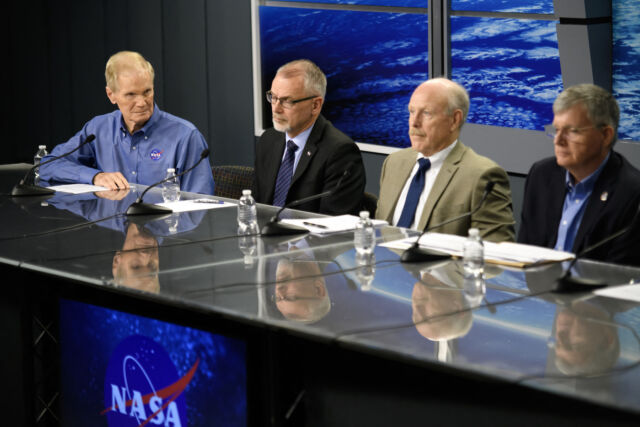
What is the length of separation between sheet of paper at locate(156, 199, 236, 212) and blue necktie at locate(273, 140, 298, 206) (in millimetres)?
317

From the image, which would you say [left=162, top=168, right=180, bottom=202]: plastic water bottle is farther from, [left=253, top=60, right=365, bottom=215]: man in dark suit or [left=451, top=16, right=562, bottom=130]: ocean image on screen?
[left=451, top=16, right=562, bottom=130]: ocean image on screen

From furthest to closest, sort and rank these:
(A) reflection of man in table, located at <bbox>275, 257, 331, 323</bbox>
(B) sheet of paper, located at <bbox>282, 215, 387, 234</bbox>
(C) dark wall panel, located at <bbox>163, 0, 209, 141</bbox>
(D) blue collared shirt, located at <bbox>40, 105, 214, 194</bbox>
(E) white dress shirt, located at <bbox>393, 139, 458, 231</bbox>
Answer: (C) dark wall panel, located at <bbox>163, 0, 209, 141</bbox> < (D) blue collared shirt, located at <bbox>40, 105, 214, 194</bbox> < (E) white dress shirt, located at <bbox>393, 139, 458, 231</bbox> < (B) sheet of paper, located at <bbox>282, 215, 387, 234</bbox> < (A) reflection of man in table, located at <bbox>275, 257, 331, 323</bbox>

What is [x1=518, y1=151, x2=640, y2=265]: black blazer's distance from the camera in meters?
2.68

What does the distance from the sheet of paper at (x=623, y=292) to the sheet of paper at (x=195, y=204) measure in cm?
189

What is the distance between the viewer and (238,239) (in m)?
2.86

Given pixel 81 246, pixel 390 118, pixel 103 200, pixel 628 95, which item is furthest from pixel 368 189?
pixel 81 246

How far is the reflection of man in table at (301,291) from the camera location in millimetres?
1928

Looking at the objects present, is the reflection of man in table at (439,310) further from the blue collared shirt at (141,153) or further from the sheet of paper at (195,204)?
the blue collared shirt at (141,153)

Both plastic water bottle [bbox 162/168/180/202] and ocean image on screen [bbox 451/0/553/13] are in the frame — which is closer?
plastic water bottle [bbox 162/168/180/202]

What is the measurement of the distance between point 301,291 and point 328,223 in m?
0.99

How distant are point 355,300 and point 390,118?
15.4 feet

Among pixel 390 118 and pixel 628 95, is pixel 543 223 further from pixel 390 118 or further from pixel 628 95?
pixel 390 118

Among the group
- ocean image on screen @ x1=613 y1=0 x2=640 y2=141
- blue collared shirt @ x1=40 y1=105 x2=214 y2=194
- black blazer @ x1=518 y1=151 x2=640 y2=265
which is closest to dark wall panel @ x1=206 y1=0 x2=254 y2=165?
blue collared shirt @ x1=40 y1=105 x2=214 y2=194

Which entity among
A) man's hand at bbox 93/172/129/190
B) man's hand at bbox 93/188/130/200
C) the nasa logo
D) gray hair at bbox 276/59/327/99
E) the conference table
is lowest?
the conference table
